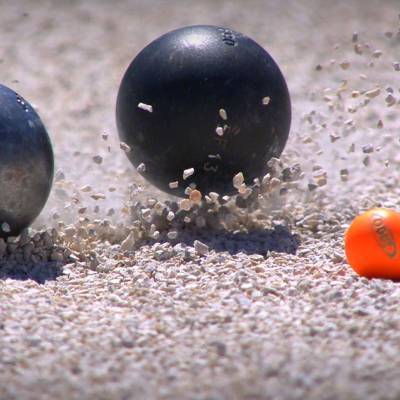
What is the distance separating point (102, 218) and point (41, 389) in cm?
354

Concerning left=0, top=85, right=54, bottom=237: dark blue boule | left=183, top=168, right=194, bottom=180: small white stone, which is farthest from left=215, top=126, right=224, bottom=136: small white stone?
left=0, top=85, right=54, bottom=237: dark blue boule

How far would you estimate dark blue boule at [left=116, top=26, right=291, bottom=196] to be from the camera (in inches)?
299

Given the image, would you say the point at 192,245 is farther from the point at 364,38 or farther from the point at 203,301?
the point at 364,38

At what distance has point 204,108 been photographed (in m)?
7.58

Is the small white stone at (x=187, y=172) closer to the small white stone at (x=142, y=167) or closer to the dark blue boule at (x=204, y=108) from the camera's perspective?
the dark blue boule at (x=204, y=108)

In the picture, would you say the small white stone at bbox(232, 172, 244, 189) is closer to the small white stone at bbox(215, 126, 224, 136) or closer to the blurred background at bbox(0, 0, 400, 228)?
the small white stone at bbox(215, 126, 224, 136)

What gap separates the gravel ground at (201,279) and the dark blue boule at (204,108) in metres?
0.25

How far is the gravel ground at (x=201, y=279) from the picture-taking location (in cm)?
515

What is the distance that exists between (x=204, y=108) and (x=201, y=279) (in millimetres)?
1481

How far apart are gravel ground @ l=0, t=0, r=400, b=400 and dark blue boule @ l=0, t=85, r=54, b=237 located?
0.90 ft

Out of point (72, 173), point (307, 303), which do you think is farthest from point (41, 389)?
point (72, 173)

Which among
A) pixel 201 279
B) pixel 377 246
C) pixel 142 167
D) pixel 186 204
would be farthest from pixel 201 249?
pixel 377 246

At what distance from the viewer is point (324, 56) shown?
1444 centimetres

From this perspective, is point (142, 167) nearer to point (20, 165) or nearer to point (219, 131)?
point (219, 131)
